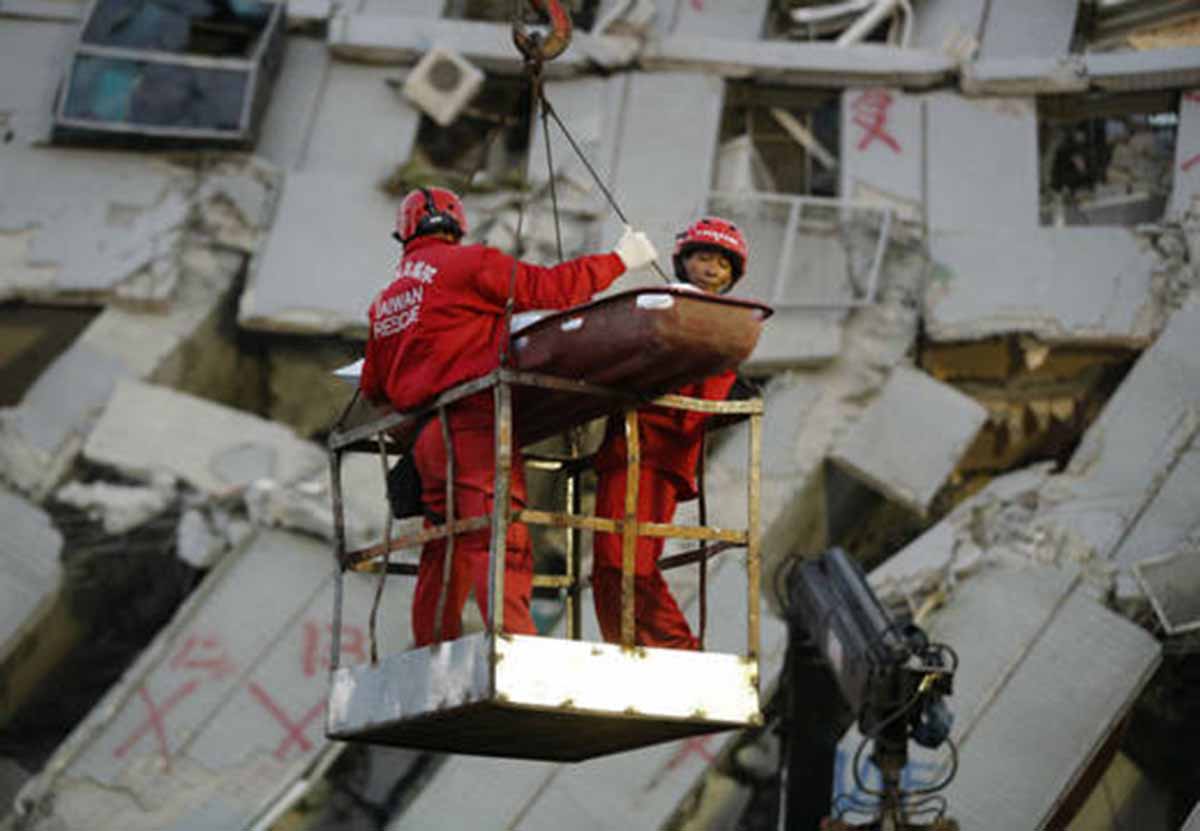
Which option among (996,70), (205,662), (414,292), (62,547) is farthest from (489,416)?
(996,70)

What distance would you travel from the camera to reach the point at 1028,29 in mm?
12867

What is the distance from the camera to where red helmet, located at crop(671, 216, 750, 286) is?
18.1 feet

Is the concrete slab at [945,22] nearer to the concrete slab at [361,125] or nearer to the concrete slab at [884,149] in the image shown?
the concrete slab at [884,149]

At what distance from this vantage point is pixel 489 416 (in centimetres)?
515

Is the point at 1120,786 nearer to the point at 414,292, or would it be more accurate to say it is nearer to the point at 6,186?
the point at 414,292

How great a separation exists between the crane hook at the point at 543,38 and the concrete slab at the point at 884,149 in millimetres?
7049

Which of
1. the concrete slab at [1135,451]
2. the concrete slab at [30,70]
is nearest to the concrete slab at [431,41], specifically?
the concrete slab at [30,70]

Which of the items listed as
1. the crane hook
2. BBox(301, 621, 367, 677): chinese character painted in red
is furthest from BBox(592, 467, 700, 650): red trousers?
BBox(301, 621, 367, 677): chinese character painted in red

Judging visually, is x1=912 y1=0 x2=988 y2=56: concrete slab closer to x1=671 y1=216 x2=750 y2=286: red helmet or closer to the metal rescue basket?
x1=671 y1=216 x2=750 y2=286: red helmet

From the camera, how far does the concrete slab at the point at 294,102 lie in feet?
42.7

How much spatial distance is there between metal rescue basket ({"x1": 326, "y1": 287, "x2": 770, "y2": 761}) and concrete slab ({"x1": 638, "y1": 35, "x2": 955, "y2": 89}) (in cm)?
786

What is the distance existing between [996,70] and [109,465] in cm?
742

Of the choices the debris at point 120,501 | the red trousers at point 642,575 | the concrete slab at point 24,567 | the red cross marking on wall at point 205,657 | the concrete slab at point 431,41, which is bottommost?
the red cross marking on wall at point 205,657

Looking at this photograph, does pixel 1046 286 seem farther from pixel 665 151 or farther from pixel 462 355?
pixel 462 355
